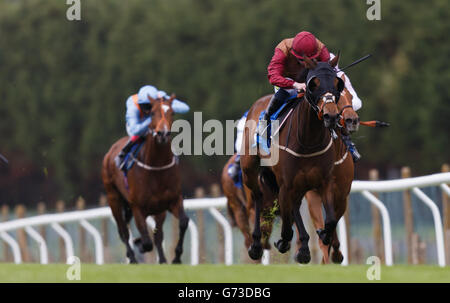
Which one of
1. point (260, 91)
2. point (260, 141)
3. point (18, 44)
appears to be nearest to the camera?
point (260, 141)

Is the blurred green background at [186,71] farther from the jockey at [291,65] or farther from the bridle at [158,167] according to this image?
the jockey at [291,65]

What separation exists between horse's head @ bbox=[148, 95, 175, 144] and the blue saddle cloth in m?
0.40

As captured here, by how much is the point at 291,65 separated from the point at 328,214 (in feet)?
3.42

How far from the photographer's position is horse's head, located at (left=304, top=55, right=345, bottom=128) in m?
6.25

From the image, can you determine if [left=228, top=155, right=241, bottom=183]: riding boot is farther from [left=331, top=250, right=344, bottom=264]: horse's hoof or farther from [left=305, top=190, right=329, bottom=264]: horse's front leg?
[left=331, top=250, right=344, bottom=264]: horse's hoof

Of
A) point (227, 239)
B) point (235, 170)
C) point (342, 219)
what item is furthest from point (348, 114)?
point (227, 239)

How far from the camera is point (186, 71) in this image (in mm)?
20516

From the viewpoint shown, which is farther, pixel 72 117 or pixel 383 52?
pixel 72 117

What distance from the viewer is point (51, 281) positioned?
6105 mm

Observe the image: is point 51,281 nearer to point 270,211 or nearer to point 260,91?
point 270,211

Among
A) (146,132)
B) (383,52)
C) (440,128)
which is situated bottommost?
(146,132)

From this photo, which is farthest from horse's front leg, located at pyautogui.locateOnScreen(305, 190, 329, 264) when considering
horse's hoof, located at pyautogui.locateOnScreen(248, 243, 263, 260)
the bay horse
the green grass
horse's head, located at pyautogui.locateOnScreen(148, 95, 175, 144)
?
horse's head, located at pyautogui.locateOnScreen(148, 95, 175, 144)
